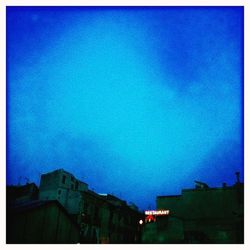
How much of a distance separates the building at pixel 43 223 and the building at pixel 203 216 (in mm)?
12749

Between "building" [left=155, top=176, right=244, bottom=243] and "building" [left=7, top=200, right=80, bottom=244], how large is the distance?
12.7 m

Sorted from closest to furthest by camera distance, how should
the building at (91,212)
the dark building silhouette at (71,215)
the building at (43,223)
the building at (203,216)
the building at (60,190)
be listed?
the building at (43,223)
the dark building silhouette at (71,215)
the building at (203,216)
the building at (91,212)
the building at (60,190)

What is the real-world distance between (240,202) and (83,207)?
560 inches

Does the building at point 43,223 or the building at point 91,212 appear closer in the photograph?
the building at point 43,223

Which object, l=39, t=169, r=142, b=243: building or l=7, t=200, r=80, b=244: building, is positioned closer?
l=7, t=200, r=80, b=244: building

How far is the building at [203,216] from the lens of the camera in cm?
2227

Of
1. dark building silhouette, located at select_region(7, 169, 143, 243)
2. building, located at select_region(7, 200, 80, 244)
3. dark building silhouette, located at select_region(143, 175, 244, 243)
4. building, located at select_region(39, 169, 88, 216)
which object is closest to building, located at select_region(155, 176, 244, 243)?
dark building silhouette, located at select_region(143, 175, 244, 243)

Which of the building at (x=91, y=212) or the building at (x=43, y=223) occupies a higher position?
the building at (x=43, y=223)

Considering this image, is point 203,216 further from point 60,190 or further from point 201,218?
point 60,190

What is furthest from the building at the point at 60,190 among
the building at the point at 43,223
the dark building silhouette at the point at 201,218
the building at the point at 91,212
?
the building at the point at 43,223

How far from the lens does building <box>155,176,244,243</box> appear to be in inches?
877

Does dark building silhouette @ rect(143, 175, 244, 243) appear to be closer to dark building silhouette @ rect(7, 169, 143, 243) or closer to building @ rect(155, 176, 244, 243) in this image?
building @ rect(155, 176, 244, 243)

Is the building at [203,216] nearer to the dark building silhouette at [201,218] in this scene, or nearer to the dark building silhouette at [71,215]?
the dark building silhouette at [201,218]
